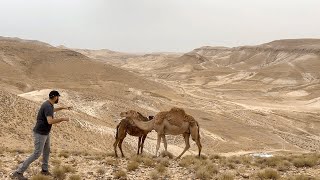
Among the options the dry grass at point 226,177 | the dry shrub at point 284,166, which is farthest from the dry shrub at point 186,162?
the dry shrub at point 284,166

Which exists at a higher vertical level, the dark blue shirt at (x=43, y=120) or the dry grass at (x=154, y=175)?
the dark blue shirt at (x=43, y=120)

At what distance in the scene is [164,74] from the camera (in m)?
109

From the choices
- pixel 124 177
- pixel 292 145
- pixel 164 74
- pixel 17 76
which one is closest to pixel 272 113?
pixel 292 145

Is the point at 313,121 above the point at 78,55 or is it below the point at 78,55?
below

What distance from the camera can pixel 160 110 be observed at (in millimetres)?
45000

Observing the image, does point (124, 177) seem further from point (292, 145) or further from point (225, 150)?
point (292, 145)

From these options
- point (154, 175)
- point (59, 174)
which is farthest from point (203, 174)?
point (59, 174)

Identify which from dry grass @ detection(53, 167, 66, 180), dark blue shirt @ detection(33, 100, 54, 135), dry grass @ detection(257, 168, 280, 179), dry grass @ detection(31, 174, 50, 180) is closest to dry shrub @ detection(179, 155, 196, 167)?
dry grass @ detection(257, 168, 280, 179)

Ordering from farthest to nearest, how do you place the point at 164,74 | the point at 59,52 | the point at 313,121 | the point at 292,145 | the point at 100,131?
the point at 164,74
the point at 59,52
the point at 313,121
the point at 292,145
the point at 100,131

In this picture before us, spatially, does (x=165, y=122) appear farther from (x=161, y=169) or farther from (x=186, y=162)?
(x=161, y=169)

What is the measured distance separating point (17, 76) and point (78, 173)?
51282 millimetres

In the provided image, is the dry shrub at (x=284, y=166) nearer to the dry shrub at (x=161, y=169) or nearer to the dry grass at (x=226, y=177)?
the dry grass at (x=226, y=177)

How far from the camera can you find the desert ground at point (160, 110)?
452 inches

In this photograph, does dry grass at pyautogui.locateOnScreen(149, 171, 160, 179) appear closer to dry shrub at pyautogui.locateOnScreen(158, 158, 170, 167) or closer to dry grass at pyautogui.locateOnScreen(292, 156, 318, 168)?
dry shrub at pyautogui.locateOnScreen(158, 158, 170, 167)
